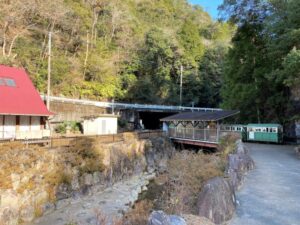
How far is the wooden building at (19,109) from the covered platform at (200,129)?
1238cm

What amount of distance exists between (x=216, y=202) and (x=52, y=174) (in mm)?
9836

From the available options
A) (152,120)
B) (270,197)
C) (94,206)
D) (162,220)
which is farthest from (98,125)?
(162,220)

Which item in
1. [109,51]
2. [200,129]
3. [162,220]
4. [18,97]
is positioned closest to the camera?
[162,220]

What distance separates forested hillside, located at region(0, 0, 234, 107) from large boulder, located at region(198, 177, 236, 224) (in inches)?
1008

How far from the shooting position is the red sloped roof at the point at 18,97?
17.8 meters

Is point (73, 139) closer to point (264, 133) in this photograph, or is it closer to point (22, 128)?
point (22, 128)

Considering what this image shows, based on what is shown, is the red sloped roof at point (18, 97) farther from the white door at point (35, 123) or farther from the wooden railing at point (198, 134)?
the wooden railing at point (198, 134)

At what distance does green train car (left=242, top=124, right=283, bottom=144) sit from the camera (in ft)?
81.0

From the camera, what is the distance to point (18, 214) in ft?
38.7

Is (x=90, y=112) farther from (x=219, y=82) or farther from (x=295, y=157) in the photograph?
(x=219, y=82)

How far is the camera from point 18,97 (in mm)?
19094

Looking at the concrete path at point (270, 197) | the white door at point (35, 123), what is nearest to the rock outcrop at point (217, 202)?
A: the concrete path at point (270, 197)

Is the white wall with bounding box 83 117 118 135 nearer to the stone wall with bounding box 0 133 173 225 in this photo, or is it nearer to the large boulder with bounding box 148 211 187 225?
the stone wall with bounding box 0 133 173 225

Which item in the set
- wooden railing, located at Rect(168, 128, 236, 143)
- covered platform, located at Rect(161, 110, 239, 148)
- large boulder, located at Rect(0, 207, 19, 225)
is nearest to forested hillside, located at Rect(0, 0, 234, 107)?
covered platform, located at Rect(161, 110, 239, 148)
